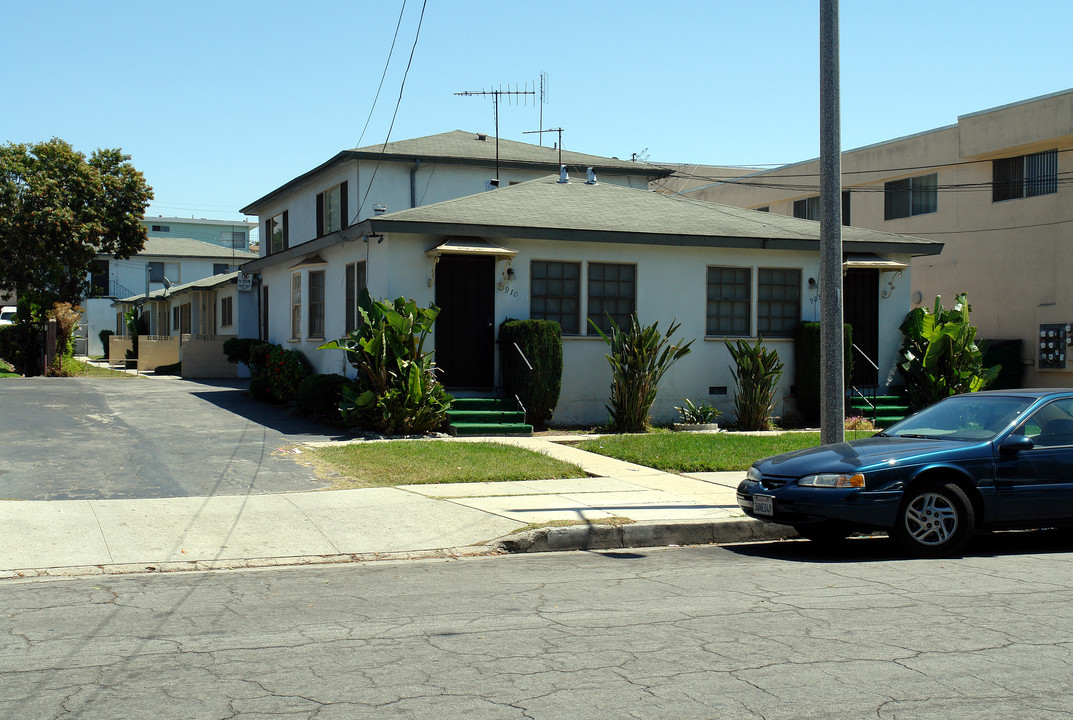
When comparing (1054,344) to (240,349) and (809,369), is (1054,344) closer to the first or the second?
(809,369)

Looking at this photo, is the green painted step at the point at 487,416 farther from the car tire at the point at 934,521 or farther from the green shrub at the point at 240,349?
the green shrub at the point at 240,349

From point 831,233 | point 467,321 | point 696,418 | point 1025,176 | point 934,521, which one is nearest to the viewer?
point 934,521

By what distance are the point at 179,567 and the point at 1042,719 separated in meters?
6.39

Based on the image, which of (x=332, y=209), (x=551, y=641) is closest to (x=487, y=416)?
(x=551, y=641)

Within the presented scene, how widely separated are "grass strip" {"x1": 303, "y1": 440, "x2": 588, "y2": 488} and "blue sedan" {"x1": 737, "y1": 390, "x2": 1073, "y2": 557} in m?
4.01

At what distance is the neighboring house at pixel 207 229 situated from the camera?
232 feet

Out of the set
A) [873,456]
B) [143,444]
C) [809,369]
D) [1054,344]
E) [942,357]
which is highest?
[1054,344]

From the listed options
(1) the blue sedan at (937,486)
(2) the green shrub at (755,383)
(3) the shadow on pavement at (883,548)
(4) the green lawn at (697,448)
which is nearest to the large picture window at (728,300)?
(2) the green shrub at (755,383)

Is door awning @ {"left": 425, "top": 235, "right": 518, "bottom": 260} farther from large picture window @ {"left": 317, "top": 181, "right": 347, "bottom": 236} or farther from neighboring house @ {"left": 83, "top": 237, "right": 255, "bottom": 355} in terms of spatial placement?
neighboring house @ {"left": 83, "top": 237, "right": 255, "bottom": 355}

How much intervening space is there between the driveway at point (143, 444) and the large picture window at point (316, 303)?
2068mm

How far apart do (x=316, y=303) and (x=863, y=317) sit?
458 inches

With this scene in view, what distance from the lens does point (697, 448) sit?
48.7ft

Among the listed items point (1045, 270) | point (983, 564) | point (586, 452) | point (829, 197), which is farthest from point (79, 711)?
point (1045, 270)

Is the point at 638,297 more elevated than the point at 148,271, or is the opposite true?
the point at 148,271
